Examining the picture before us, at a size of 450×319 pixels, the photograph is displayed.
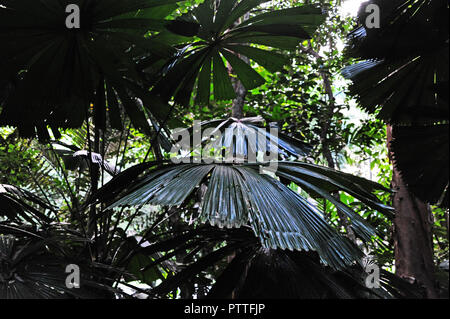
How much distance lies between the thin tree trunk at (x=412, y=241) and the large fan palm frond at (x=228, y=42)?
85 centimetres

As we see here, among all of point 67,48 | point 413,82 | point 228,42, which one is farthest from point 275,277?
point 67,48

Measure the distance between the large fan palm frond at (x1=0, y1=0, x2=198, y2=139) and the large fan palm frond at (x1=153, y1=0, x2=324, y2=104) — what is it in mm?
169

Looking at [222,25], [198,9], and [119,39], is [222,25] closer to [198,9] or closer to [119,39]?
[198,9]

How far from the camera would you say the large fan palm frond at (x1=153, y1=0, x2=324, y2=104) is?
4.64 ft

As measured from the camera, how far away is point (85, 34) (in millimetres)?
1326

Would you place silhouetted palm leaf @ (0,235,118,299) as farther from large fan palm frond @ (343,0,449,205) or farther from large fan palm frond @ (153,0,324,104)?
large fan palm frond @ (343,0,449,205)

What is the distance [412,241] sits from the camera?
5.97ft

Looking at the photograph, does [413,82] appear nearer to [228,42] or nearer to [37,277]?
[228,42]

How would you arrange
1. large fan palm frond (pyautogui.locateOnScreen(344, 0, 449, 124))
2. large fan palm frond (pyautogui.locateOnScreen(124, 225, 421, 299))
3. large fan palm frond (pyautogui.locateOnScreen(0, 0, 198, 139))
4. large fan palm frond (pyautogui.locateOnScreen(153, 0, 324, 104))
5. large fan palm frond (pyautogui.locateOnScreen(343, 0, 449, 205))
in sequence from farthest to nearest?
large fan palm frond (pyautogui.locateOnScreen(153, 0, 324, 104)), large fan palm frond (pyautogui.locateOnScreen(0, 0, 198, 139)), large fan palm frond (pyautogui.locateOnScreen(124, 225, 421, 299)), large fan palm frond (pyautogui.locateOnScreen(344, 0, 449, 124)), large fan palm frond (pyautogui.locateOnScreen(343, 0, 449, 205))

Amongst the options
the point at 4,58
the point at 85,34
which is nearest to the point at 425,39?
the point at 85,34

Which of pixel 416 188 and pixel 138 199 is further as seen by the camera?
pixel 138 199

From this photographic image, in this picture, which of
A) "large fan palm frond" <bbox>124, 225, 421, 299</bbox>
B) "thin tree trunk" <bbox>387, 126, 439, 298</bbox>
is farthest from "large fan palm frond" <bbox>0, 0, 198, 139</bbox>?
"thin tree trunk" <bbox>387, 126, 439, 298</bbox>

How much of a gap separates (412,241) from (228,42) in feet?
4.34
